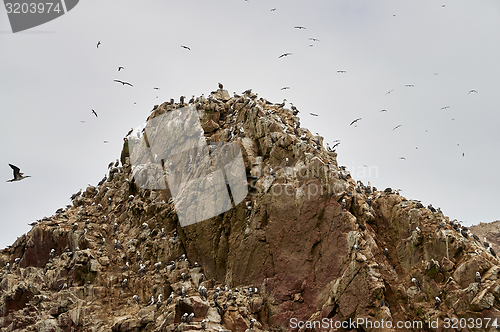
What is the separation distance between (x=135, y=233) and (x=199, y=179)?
821 cm

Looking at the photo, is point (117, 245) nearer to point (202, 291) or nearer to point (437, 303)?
point (202, 291)

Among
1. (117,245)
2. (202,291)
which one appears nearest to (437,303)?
(202,291)

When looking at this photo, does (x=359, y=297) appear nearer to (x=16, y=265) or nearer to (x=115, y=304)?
(x=115, y=304)

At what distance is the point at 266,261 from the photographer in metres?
41.5

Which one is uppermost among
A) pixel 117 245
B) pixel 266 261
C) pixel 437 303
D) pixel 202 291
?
pixel 117 245

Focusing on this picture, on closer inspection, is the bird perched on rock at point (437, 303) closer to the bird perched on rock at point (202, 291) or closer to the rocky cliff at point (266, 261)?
the rocky cliff at point (266, 261)

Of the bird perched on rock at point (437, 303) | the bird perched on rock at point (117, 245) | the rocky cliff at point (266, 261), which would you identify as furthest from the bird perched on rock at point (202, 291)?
the bird perched on rock at point (437, 303)

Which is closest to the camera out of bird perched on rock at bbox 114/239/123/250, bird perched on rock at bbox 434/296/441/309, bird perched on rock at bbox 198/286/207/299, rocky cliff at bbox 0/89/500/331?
bird perched on rock at bbox 434/296/441/309

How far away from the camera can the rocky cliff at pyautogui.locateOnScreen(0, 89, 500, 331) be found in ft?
120

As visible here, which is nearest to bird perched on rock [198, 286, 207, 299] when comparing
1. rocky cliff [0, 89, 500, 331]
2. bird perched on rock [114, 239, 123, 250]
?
rocky cliff [0, 89, 500, 331]

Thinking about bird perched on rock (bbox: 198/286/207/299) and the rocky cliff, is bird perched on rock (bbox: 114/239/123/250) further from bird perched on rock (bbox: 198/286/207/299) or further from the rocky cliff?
bird perched on rock (bbox: 198/286/207/299)

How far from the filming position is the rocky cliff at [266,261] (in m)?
36.6

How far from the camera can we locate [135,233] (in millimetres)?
47219

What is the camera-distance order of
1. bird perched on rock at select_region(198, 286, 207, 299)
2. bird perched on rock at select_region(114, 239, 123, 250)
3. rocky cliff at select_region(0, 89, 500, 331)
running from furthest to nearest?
1. bird perched on rock at select_region(114, 239, 123, 250)
2. bird perched on rock at select_region(198, 286, 207, 299)
3. rocky cliff at select_region(0, 89, 500, 331)
